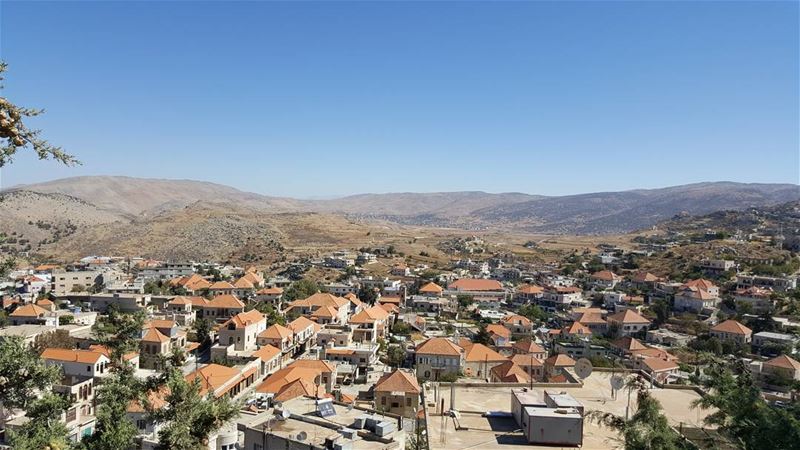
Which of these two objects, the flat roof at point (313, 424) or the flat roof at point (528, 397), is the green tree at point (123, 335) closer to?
the flat roof at point (313, 424)

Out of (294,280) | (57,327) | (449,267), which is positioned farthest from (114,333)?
(449,267)

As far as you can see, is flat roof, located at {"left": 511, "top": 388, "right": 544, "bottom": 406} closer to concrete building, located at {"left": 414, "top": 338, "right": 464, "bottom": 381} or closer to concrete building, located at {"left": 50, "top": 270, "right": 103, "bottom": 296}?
concrete building, located at {"left": 414, "top": 338, "right": 464, "bottom": 381}

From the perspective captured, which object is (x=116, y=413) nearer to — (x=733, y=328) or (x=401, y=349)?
(x=401, y=349)

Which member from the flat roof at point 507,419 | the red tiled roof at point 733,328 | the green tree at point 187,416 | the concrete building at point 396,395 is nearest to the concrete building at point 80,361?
the concrete building at point 396,395

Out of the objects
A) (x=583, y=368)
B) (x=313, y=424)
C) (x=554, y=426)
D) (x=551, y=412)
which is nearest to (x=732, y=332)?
(x=583, y=368)

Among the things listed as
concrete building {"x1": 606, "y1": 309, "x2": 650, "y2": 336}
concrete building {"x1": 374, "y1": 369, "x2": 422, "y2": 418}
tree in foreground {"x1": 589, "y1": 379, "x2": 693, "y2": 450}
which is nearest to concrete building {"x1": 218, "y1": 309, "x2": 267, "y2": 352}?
concrete building {"x1": 374, "y1": 369, "x2": 422, "y2": 418}

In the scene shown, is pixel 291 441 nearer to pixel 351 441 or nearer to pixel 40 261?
pixel 351 441
